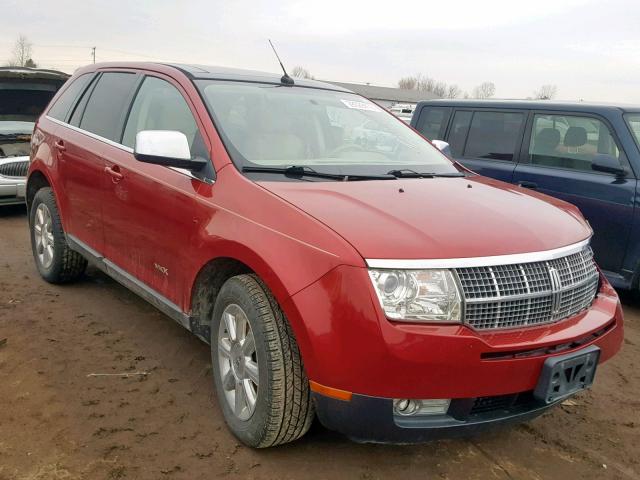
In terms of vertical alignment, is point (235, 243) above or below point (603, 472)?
above

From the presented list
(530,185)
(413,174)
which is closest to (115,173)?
(413,174)

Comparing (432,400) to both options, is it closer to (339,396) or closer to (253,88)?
(339,396)

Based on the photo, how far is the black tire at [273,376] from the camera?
251 centimetres

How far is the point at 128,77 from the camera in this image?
4.19 meters

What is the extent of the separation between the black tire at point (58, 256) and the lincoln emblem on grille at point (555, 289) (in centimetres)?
368

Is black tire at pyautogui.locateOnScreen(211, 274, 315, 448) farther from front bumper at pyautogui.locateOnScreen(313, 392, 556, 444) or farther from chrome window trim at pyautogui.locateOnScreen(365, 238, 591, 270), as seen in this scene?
chrome window trim at pyautogui.locateOnScreen(365, 238, 591, 270)

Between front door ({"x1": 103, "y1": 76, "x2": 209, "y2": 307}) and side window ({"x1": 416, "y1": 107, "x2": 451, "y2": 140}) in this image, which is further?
side window ({"x1": 416, "y1": 107, "x2": 451, "y2": 140})

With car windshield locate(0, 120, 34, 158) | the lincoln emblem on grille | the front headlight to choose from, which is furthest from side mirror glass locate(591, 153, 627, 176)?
car windshield locate(0, 120, 34, 158)

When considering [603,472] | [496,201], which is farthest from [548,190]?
[603,472]

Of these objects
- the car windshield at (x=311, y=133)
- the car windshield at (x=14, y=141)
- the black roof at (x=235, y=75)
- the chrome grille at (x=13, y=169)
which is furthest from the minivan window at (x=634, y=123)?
the car windshield at (x=14, y=141)

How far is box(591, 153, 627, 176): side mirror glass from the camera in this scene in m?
5.16

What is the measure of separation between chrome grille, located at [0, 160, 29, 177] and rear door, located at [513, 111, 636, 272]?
6168mm

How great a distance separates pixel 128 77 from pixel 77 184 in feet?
2.81

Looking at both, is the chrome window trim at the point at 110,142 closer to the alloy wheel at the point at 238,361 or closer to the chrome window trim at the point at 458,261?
the alloy wheel at the point at 238,361
